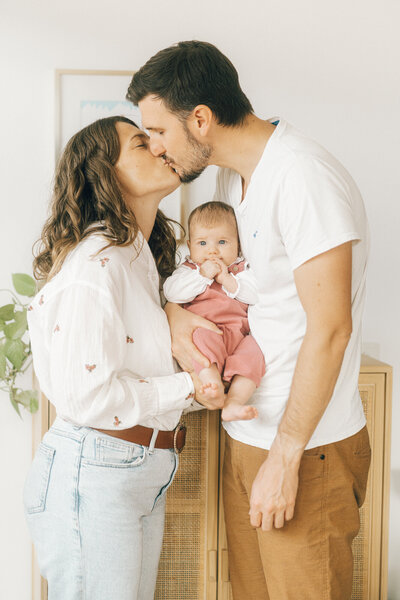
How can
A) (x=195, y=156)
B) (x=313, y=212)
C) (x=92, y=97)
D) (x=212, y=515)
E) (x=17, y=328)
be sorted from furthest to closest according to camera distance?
(x=92, y=97)
(x=17, y=328)
(x=212, y=515)
(x=195, y=156)
(x=313, y=212)

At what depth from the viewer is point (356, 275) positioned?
1.26m

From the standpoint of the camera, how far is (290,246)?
3.81 feet

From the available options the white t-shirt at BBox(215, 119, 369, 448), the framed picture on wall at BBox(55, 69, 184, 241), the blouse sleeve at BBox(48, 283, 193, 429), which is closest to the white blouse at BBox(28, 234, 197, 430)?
the blouse sleeve at BBox(48, 283, 193, 429)

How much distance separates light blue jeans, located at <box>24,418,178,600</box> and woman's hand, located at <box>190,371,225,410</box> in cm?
17

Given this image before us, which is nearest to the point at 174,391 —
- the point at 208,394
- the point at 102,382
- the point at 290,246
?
the point at 208,394

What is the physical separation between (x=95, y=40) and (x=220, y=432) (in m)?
1.57

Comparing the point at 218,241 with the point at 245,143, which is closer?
the point at 245,143

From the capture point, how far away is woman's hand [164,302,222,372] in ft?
4.40

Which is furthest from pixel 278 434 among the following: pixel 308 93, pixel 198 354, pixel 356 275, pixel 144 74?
pixel 308 93

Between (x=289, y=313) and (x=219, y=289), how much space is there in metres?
0.30

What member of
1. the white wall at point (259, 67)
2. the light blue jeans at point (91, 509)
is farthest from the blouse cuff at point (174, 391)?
the white wall at point (259, 67)

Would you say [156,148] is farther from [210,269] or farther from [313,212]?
[313,212]

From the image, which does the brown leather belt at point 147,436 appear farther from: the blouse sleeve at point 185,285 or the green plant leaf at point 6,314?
the green plant leaf at point 6,314

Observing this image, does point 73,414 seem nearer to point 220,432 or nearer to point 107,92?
point 220,432
